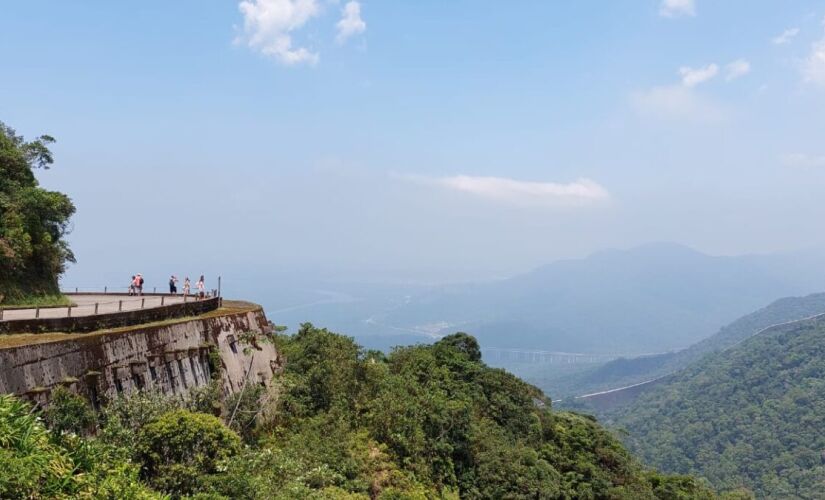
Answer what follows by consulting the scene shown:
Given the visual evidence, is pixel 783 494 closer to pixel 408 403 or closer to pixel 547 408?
pixel 547 408

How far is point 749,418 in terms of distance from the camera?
117625mm

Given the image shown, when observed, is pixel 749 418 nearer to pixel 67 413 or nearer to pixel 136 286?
pixel 136 286

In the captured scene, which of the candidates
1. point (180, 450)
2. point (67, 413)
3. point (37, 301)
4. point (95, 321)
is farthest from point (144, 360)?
point (37, 301)

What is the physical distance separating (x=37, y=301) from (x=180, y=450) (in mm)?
13579

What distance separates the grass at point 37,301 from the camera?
22.4m

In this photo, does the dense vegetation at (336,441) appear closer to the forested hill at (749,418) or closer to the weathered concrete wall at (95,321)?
the weathered concrete wall at (95,321)

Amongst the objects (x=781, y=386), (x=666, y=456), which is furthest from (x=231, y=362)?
(x=781, y=386)

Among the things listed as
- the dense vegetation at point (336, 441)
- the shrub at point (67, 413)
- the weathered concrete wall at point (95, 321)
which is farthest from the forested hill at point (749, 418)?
the shrub at point (67, 413)

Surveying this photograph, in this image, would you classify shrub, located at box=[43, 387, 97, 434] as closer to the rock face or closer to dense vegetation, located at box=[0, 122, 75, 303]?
the rock face

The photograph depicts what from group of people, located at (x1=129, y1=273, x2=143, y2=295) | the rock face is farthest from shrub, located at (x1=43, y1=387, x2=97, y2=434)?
group of people, located at (x1=129, y1=273, x2=143, y2=295)

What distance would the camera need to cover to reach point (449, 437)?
95.6 ft

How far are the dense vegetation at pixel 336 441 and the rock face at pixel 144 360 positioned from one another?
730 millimetres

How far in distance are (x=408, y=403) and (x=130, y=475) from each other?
54.8 feet

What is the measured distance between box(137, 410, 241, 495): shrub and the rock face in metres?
2.00
